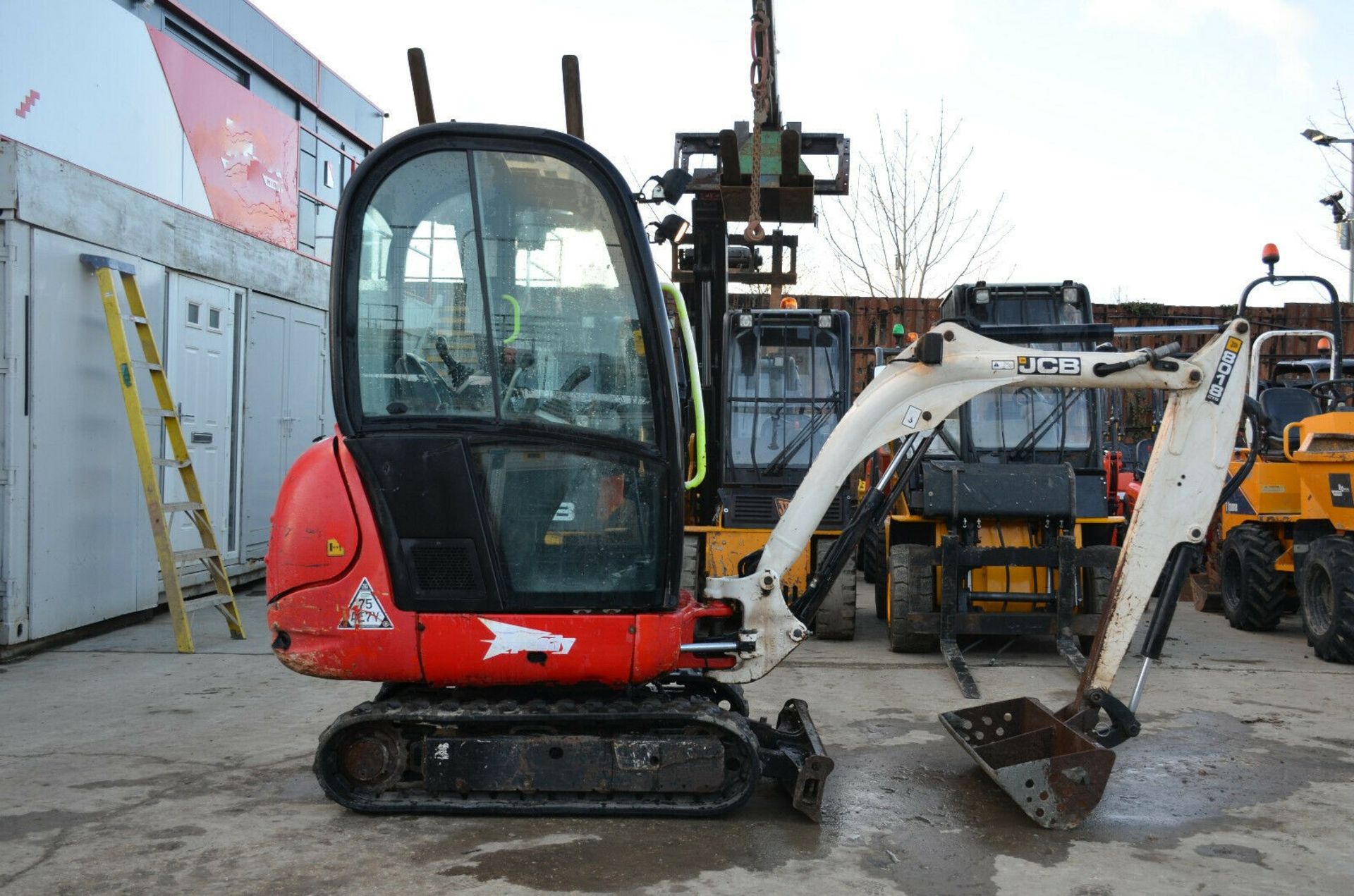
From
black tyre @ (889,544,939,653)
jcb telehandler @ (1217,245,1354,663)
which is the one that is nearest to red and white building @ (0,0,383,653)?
black tyre @ (889,544,939,653)

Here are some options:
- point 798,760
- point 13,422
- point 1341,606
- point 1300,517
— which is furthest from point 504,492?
point 1300,517

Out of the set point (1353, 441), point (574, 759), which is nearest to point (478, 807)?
point (574, 759)

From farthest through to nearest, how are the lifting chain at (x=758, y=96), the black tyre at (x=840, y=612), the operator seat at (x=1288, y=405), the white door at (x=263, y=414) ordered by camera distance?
the white door at (x=263, y=414)
the operator seat at (x=1288, y=405)
the black tyre at (x=840, y=612)
the lifting chain at (x=758, y=96)

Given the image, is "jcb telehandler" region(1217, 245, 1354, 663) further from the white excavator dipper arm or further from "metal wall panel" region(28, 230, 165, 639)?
"metal wall panel" region(28, 230, 165, 639)

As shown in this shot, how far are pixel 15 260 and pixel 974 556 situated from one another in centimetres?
675

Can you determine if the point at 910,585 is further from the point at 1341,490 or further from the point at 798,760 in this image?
the point at 798,760

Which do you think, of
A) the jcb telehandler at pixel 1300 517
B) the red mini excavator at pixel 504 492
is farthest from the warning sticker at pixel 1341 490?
the red mini excavator at pixel 504 492

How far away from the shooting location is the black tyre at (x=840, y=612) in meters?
9.32

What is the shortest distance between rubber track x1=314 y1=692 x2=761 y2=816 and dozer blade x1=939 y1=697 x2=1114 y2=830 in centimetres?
106

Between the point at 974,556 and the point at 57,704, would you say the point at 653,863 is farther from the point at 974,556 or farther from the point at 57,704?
the point at 974,556

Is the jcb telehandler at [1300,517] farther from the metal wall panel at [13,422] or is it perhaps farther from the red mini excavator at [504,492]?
the metal wall panel at [13,422]

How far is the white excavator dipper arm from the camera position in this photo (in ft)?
16.7

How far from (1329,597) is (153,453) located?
28.9 feet

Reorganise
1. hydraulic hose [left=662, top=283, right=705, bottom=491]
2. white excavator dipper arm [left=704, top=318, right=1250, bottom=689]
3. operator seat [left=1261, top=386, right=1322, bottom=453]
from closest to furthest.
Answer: hydraulic hose [left=662, top=283, right=705, bottom=491], white excavator dipper arm [left=704, top=318, right=1250, bottom=689], operator seat [left=1261, top=386, right=1322, bottom=453]
